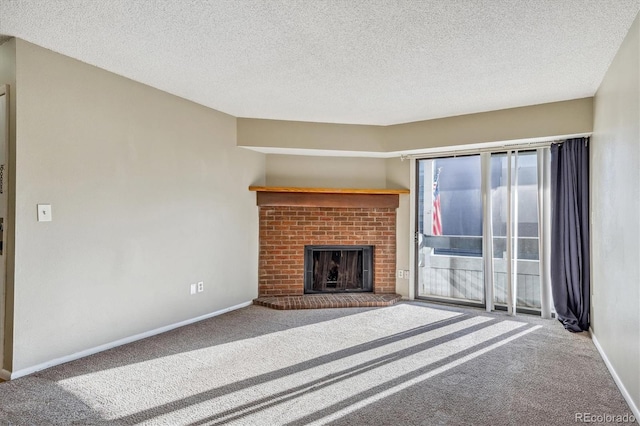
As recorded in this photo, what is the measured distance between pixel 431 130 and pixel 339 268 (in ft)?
7.06

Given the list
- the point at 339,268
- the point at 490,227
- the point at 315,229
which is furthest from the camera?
the point at 339,268

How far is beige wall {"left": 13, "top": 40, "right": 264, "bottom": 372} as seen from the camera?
8.68 ft

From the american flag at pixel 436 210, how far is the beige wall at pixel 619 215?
1789mm

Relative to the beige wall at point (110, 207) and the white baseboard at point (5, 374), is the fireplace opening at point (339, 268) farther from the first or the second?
the white baseboard at point (5, 374)

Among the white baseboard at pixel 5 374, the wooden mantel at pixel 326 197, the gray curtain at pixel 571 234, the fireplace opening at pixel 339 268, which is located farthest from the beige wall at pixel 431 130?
the white baseboard at pixel 5 374

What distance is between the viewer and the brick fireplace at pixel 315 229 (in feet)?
16.3

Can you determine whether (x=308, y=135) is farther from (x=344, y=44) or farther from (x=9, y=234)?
(x=9, y=234)

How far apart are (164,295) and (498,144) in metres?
3.88

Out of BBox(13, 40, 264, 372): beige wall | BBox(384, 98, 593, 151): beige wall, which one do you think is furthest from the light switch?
BBox(384, 98, 593, 151): beige wall

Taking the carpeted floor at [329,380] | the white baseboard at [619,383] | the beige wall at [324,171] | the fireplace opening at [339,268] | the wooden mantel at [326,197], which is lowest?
the carpeted floor at [329,380]

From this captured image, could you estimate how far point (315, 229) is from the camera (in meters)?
5.10

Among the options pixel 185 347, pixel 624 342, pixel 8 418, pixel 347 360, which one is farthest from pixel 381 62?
pixel 8 418

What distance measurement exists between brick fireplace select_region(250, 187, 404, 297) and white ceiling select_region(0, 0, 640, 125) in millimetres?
1495

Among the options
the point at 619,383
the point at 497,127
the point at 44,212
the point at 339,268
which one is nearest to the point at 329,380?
the point at 619,383
